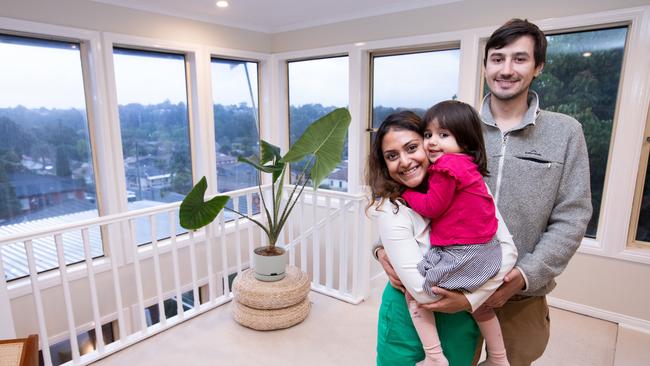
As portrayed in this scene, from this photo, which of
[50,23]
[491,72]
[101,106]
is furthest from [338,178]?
[491,72]

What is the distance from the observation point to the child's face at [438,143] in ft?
3.87

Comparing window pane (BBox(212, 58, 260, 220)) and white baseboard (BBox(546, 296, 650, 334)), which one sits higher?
window pane (BBox(212, 58, 260, 220))

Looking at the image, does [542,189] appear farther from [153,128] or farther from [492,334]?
[153,128]

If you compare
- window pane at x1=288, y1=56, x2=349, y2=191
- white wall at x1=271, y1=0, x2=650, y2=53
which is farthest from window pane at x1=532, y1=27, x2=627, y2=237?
window pane at x1=288, y1=56, x2=349, y2=191

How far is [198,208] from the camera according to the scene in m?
2.41

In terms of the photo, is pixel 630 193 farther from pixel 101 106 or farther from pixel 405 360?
pixel 101 106

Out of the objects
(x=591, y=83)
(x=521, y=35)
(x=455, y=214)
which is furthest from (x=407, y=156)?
(x=591, y=83)

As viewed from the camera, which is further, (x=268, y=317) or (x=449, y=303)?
(x=268, y=317)

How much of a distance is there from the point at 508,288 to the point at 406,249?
327mm

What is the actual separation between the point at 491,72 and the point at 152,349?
99.2 inches

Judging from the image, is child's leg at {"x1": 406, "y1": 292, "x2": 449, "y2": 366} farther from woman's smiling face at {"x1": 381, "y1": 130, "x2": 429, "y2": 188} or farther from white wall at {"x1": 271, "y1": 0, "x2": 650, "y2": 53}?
white wall at {"x1": 271, "y1": 0, "x2": 650, "y2": 53}

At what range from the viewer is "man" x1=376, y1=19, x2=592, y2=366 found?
114cm

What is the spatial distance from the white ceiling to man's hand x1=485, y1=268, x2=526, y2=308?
275 cm

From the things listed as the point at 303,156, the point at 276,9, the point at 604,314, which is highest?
the point at 276,9
